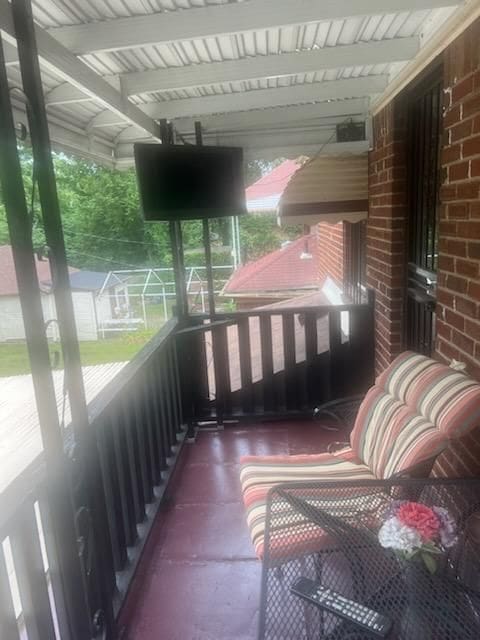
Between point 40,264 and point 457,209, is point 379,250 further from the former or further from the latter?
point 40,264

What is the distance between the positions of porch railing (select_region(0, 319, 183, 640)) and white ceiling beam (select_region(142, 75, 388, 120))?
4.68 ft

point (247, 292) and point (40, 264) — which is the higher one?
point (40, 264)

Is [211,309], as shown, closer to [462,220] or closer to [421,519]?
[462,220]

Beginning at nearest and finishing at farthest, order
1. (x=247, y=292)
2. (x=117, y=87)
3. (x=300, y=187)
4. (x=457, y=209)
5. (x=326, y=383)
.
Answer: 1. (x=457, y=209)
2. (x=117, y=87)
3. (x=300, y=187)
4. (x=326, y=383)
5. (x=247, y=292)

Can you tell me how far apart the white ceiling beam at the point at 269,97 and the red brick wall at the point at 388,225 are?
8.5 inches

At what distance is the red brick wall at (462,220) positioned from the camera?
1747mm

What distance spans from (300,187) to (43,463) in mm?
2580

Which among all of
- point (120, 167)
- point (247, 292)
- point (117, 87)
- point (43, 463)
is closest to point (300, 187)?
point (117, 87)

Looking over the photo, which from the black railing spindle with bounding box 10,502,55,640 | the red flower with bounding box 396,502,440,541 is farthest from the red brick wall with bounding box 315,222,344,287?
the black railing spindle with bounding box 10,502,55,640

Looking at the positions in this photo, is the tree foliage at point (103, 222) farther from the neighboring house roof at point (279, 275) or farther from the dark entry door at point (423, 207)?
the neighboring house roof at point (279, 275)

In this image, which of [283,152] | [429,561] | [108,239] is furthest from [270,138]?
[429,561]

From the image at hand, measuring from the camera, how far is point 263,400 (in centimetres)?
383

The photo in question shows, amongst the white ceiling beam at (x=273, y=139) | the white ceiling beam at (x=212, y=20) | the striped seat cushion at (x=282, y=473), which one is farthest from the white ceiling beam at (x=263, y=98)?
the striped seat cushion at (x=282, y=473)

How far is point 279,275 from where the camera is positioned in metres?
9.94
